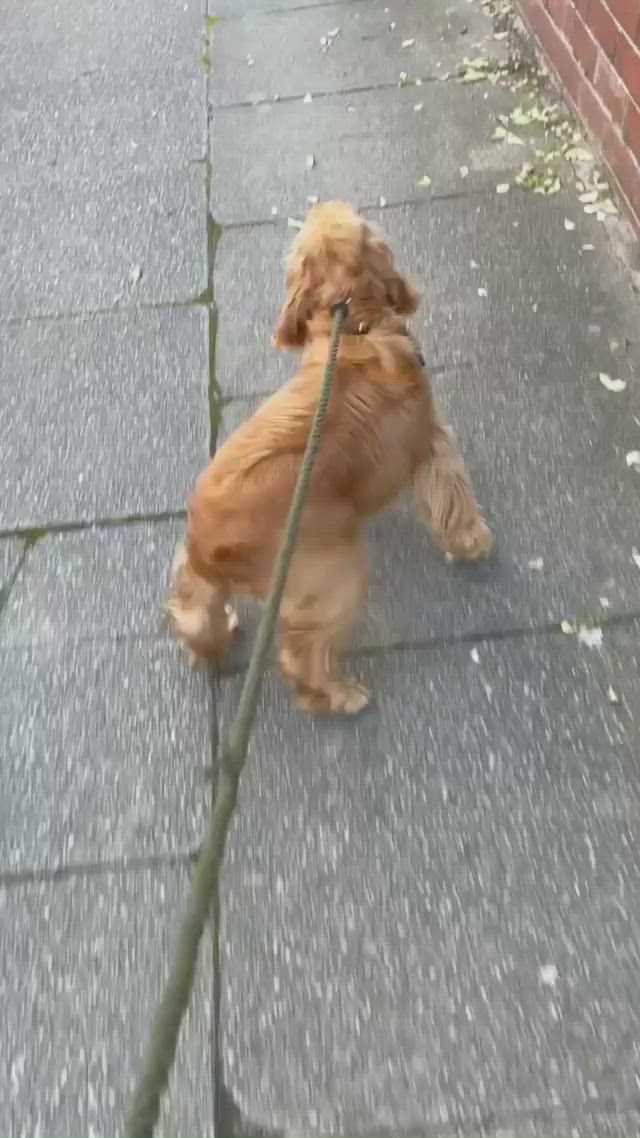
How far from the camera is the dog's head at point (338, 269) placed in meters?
2.21

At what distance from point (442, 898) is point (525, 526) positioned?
1.11 meters

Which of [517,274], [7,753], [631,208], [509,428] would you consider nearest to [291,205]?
[517,274]

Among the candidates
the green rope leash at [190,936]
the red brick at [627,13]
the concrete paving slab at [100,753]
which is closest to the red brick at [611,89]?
the red brick at [627,13]

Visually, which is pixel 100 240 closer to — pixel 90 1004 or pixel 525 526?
pixel 525 526

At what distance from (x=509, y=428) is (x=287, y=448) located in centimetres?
118

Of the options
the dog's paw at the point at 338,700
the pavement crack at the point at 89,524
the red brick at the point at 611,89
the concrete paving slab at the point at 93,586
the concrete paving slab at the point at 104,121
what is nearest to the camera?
the dog's paw at the point at 338,700

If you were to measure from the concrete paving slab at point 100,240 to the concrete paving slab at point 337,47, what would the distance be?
2.70ft

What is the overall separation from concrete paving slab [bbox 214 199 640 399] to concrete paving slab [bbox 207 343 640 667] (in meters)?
0.14

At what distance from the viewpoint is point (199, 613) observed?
92.6 inches

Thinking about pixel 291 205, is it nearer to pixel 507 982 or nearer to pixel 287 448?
pixel 287 448

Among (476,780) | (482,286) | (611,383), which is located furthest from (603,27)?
(476,780)

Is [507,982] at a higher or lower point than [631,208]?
lower

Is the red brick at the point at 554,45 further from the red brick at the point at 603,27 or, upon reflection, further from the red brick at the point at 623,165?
the red brick at the point at 623,165

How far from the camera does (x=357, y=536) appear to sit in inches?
86.2
